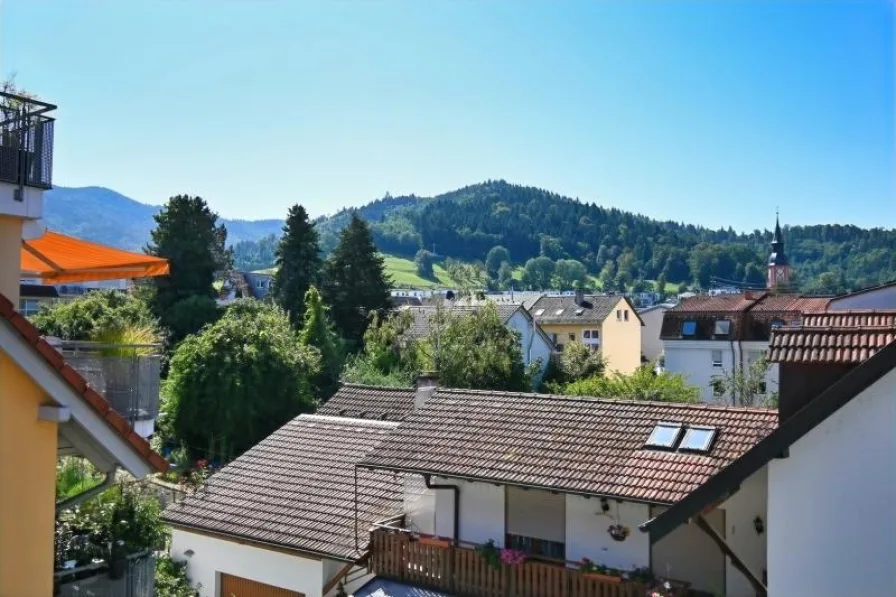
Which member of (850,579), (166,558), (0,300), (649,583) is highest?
(0,300)

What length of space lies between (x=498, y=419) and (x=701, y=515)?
7378mm

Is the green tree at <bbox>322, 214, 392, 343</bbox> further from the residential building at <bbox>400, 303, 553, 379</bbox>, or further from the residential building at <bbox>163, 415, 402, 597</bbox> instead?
the residential building at <bbox>163, 415, 402, 597</bbox>

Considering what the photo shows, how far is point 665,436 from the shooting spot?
14766mm

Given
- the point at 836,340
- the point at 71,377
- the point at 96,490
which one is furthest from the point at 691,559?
the point at 71,377

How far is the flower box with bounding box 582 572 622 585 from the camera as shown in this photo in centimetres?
1336

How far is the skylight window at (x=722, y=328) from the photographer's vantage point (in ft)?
171

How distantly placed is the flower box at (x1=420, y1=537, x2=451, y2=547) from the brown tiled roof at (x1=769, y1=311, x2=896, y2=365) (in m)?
7.85

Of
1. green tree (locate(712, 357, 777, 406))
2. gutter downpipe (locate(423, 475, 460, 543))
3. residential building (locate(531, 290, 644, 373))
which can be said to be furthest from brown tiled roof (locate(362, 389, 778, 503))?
residential building (locate(531, 290, 644, 373))

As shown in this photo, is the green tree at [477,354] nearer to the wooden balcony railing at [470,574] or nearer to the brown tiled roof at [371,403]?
the brown tiled roof at [371,403]

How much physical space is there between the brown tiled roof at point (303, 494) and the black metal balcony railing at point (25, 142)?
11.4 metres

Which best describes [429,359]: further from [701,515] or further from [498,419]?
[701,515]

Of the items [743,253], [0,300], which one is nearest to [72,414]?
[0,300]

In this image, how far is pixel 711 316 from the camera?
53219 mm

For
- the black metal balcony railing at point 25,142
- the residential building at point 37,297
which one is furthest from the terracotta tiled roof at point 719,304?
the black metal balcony railing at point 25,142
